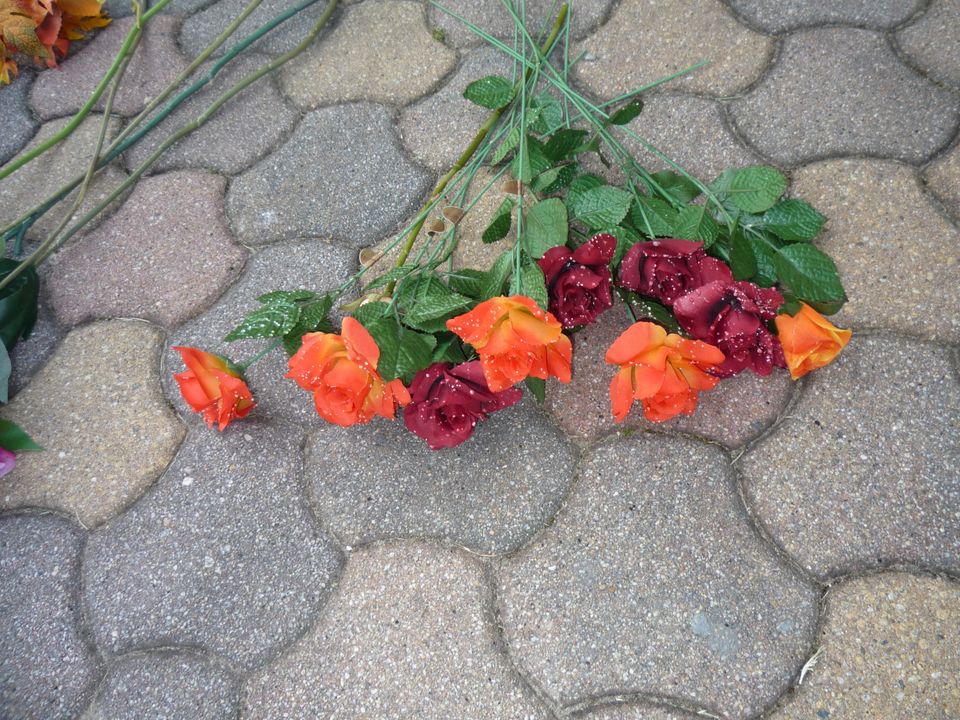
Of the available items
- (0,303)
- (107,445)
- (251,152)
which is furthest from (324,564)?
(251,152)

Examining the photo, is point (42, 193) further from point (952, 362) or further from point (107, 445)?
point (952, 362)

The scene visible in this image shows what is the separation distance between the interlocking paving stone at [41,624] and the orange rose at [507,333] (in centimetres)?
68

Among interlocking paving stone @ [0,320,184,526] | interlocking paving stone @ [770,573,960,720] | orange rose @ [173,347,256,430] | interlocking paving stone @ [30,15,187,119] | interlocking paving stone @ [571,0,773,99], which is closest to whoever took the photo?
interlocking paving stone @ [770,573,960,720]

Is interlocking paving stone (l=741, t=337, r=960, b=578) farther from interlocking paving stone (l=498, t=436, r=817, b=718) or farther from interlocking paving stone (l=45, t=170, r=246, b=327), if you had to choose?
interlocking paving stone (l=45, t=170, r=246, b=327)

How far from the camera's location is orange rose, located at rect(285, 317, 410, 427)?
766 millimetres

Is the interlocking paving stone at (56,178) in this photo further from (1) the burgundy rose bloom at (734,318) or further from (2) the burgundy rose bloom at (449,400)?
(1) the burgundy rose bloom at (734,318)

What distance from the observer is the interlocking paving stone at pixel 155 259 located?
4.00 feet

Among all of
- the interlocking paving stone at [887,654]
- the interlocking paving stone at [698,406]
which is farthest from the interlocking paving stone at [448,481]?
the interlocking paving stone at [887,654]

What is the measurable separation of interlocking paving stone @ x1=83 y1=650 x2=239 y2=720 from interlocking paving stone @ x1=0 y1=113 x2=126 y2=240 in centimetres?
78

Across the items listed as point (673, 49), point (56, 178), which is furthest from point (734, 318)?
point (56, 178)

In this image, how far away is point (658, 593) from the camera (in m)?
0.94

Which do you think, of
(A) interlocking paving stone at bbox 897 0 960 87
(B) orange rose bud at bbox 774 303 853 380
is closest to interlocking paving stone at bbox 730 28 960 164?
(A) interlocking paving stone at bbox 897 0 960 87

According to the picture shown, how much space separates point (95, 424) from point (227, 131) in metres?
0.60

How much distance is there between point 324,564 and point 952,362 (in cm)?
91
